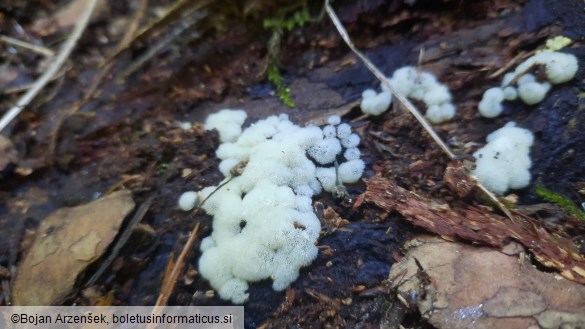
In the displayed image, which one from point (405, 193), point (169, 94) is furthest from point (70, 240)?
point (405, 193)

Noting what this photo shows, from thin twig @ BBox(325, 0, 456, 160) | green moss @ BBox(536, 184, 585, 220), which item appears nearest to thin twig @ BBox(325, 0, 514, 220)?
thin twig @ BBox(325, 0, 456, 160)

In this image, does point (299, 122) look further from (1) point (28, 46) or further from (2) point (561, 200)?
(1) point (28, 46)

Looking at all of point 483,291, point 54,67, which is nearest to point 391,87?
point 483,291

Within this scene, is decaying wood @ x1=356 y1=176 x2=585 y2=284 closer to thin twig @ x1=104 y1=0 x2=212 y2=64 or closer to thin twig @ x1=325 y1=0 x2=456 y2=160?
thin twig @ x1=325 y1=0 x2=456 y2=160

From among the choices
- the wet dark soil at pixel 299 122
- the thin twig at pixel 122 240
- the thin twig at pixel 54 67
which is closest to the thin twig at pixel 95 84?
the wet dark soil at pixel 299 122

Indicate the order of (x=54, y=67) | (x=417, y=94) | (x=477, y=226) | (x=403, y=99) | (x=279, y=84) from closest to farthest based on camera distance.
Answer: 1. (x=477, y=226)
2. (x=403, y=99)
3. (x=417, y=94)
4. (x=279, y=84)
5. (x=54, y=67)

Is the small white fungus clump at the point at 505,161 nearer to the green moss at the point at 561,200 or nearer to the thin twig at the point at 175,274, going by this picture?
the green moss at the point at 561,200

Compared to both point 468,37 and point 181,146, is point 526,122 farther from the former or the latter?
point 181,146

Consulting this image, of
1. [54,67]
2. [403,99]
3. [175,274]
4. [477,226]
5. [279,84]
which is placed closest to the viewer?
[477,226]
